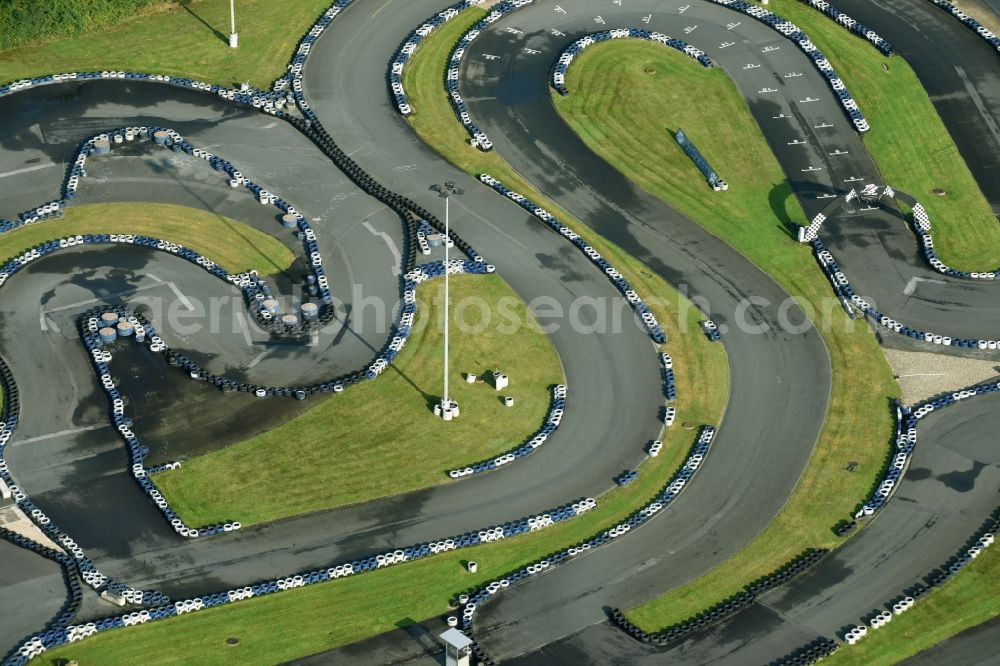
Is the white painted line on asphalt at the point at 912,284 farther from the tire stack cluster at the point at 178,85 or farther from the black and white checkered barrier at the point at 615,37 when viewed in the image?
the tire stack cluster at the point at 178,85

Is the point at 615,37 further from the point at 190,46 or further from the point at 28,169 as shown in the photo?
the point at 28,169

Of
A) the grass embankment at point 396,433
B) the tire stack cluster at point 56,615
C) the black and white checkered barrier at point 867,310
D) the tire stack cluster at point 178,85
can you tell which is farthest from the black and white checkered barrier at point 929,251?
the tire stack cluster at point 56,615

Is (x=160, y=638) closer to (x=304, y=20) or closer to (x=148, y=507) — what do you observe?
(x=148, y=507)

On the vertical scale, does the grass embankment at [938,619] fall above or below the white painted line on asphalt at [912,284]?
below

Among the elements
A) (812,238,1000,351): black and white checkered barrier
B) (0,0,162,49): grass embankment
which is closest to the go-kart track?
(812,238,1000,351): black and white checkered barrier

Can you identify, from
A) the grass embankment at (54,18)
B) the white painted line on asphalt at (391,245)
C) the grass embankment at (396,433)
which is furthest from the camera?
the grass embankment at (54,18)

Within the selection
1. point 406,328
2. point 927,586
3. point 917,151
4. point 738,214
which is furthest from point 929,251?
point 406,328

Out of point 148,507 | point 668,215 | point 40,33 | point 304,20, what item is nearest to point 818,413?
point 668,215
